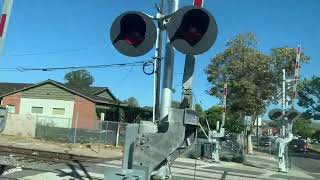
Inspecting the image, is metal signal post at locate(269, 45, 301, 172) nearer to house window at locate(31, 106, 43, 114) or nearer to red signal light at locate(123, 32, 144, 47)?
red signal light at locate(123, 32, 144, 47)

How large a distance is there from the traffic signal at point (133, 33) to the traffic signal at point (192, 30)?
335mm

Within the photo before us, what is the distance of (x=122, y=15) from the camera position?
23.2ft

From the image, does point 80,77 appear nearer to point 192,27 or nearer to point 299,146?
point 299,146

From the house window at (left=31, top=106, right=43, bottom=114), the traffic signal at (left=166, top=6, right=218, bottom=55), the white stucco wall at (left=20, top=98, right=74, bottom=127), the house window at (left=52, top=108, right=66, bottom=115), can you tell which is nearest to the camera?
the traffic signal at (left=166, top=6, right=218, bottom=55)

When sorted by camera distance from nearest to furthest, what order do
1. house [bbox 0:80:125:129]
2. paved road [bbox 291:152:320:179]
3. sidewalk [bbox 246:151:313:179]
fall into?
sidewalk [bbox 246:151:313:179] < paved road [bbox 291:152:320:179] < house [bbox 0:80:125:129]

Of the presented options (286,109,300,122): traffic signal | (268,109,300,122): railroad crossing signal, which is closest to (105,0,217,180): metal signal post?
(286,109,300,122): traffic signal

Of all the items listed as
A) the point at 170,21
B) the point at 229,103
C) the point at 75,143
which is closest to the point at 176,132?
the point at 170,21

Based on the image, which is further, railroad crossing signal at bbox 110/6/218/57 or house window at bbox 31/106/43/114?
house window at bbox 31/106/43/114

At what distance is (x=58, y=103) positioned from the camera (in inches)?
2042

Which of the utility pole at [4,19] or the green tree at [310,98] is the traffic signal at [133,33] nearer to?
the utility pole at [4,19]

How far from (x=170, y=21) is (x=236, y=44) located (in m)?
34.4

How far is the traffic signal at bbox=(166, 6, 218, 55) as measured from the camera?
6551 mm

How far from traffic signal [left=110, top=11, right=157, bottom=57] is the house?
42.9m

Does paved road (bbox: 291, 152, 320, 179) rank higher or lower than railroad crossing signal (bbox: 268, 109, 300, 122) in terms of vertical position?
lower
